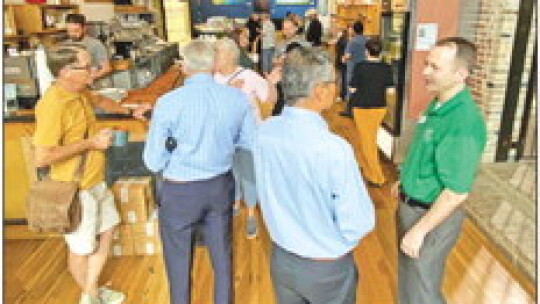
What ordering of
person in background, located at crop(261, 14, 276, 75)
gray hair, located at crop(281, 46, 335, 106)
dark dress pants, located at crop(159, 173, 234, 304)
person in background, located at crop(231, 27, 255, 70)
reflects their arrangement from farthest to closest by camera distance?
person in background, located at crop(261, 14, 276, 75) < person in background, located at crop(231, 27, 255, 70) < dark dress pants, located at crop(159, 173, 234, 304) < gray hair, located at crop(281, 46, 335, 106)

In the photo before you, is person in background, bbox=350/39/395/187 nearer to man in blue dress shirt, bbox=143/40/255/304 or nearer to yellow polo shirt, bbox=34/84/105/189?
man in blue dress shirt, bbox=143/40/255/304

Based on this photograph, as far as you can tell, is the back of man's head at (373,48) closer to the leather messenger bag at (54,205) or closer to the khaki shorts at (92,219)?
the khaki shorts at (92,219)

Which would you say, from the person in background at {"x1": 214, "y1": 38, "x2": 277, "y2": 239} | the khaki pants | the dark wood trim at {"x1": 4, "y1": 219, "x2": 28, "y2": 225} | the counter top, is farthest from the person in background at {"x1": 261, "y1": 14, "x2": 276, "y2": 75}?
the dark wood trim at {"x1": 4, "y1": 219, "x2": 28, "y2": 225}

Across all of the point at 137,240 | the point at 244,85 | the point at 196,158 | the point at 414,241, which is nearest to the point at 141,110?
the point at 244,85

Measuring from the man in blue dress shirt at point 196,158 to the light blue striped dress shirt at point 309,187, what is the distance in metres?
0.59

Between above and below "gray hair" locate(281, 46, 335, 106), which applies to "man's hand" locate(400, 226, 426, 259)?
below

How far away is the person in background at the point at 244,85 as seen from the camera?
3236 mm

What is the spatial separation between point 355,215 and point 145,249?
2394 millimetres

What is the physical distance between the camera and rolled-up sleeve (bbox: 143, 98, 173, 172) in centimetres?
217

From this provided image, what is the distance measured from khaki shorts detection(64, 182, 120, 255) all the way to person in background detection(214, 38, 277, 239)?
99 cm

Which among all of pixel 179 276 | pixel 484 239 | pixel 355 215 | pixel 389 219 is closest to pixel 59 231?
pixel 179 276

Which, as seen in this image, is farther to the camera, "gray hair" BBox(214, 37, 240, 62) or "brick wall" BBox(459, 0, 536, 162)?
"brick wall" BBox(459, 0, 536, 162)

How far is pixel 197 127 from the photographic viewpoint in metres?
2.20

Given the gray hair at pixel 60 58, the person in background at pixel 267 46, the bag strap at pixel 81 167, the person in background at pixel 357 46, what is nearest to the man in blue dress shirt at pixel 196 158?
the bag strap at pixel 81 167
